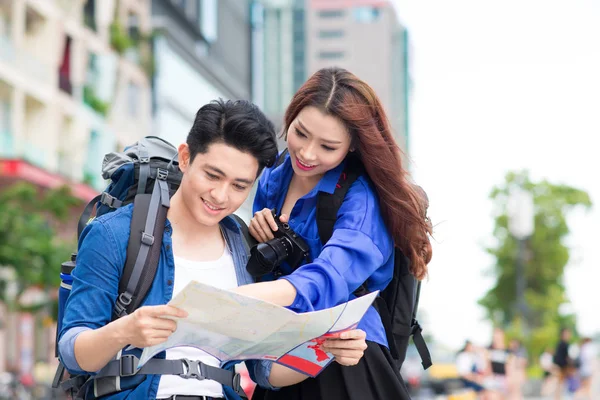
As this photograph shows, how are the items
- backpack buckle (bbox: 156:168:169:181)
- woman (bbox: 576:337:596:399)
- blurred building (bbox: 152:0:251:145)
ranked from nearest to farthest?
backpack buckle (bbox: 156:168:169:181) < woman (bbox: 576:337:596:399) < blurred building (bbox: 152:0:251:145)

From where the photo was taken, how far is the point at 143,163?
371 centimetres

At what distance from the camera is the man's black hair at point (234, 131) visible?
11.3 ft

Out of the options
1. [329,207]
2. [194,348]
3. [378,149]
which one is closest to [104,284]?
[194,348]

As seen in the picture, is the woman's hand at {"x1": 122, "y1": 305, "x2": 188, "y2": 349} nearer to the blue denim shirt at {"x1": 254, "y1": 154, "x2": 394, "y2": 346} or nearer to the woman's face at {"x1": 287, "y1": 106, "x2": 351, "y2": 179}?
the blue denim shirt at {"x1": 254, "y1": 154, "x2": 394, "y2": 346}

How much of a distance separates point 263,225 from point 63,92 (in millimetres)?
32168

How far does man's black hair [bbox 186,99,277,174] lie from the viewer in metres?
3.45

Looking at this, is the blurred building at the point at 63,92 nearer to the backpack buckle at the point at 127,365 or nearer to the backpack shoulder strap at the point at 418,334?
the backpack shoulder strap at the point at 418,334

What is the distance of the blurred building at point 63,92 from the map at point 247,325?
77.5 feet

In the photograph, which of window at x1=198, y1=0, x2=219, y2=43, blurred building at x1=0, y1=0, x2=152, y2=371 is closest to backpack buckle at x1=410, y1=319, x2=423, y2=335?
blurred building at x1=0, y1=0, x2=152, y2=371

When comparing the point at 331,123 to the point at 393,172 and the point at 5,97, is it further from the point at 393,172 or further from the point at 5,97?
the point at 5,97

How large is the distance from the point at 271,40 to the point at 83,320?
161m

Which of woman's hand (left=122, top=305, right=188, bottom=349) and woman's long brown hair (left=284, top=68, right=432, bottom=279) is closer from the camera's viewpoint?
woman's hand (left=122, top=305, right=188, bottom=349)

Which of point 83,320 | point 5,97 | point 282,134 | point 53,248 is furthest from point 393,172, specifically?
point 5,97

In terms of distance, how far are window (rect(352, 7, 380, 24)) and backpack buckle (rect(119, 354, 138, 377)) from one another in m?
148
